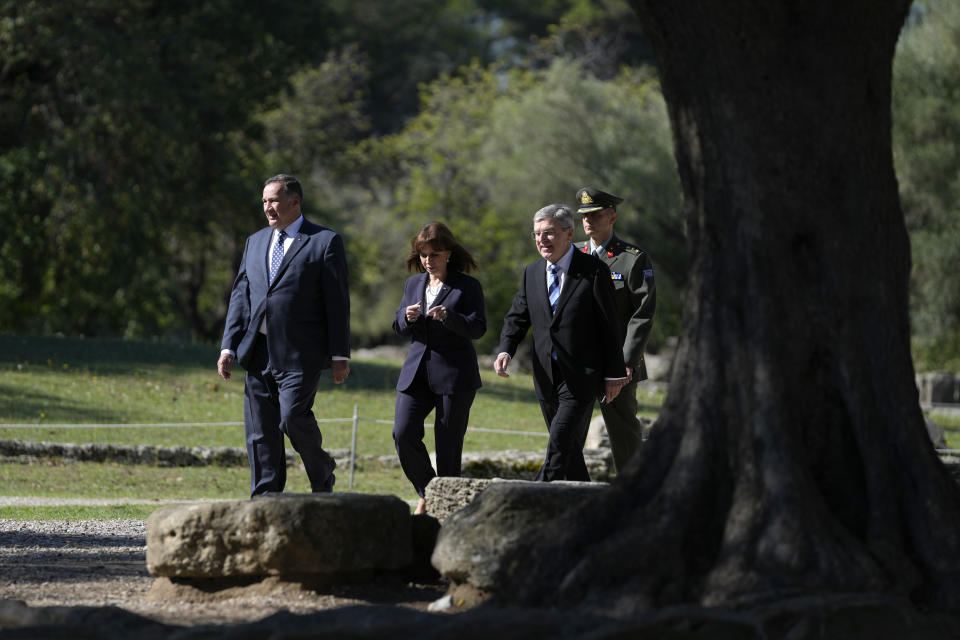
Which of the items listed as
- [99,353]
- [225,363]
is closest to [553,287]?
[225,363]

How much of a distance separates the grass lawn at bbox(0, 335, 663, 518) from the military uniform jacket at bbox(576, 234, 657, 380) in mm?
4474

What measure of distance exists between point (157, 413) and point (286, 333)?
421 inches

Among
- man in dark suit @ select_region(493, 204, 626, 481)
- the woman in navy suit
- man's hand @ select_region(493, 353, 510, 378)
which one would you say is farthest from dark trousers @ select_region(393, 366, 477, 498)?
man in dark suit @ select_region(493, 204, 626, 481)

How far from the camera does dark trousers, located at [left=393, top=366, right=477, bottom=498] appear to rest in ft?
27.0

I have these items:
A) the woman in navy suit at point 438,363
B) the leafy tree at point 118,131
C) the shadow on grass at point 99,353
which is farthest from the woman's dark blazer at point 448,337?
the leafy tree at point 118,131

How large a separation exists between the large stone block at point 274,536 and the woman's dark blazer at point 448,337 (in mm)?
2208

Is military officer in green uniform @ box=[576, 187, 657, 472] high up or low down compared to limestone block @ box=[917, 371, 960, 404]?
up

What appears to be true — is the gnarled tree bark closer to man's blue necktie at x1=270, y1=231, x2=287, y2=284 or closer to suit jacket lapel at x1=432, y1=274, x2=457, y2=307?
suit jacket lapel at x1=432, y1=274, x2=457, y2=307

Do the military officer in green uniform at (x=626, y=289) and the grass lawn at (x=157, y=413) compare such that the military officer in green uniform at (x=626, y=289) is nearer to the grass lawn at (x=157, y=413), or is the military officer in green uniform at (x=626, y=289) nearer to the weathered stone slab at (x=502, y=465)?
the grass lawn at (x=157, y=413)

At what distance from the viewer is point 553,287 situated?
8305mm

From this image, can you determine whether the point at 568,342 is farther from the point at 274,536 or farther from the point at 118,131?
the point at 118,131

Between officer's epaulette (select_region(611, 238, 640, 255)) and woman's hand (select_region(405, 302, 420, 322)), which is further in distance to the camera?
officer's epaulette (select_region(611, 238, 640, 255))

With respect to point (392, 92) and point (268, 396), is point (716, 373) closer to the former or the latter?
point (268, 396)

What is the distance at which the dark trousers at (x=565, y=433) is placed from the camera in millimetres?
7910
